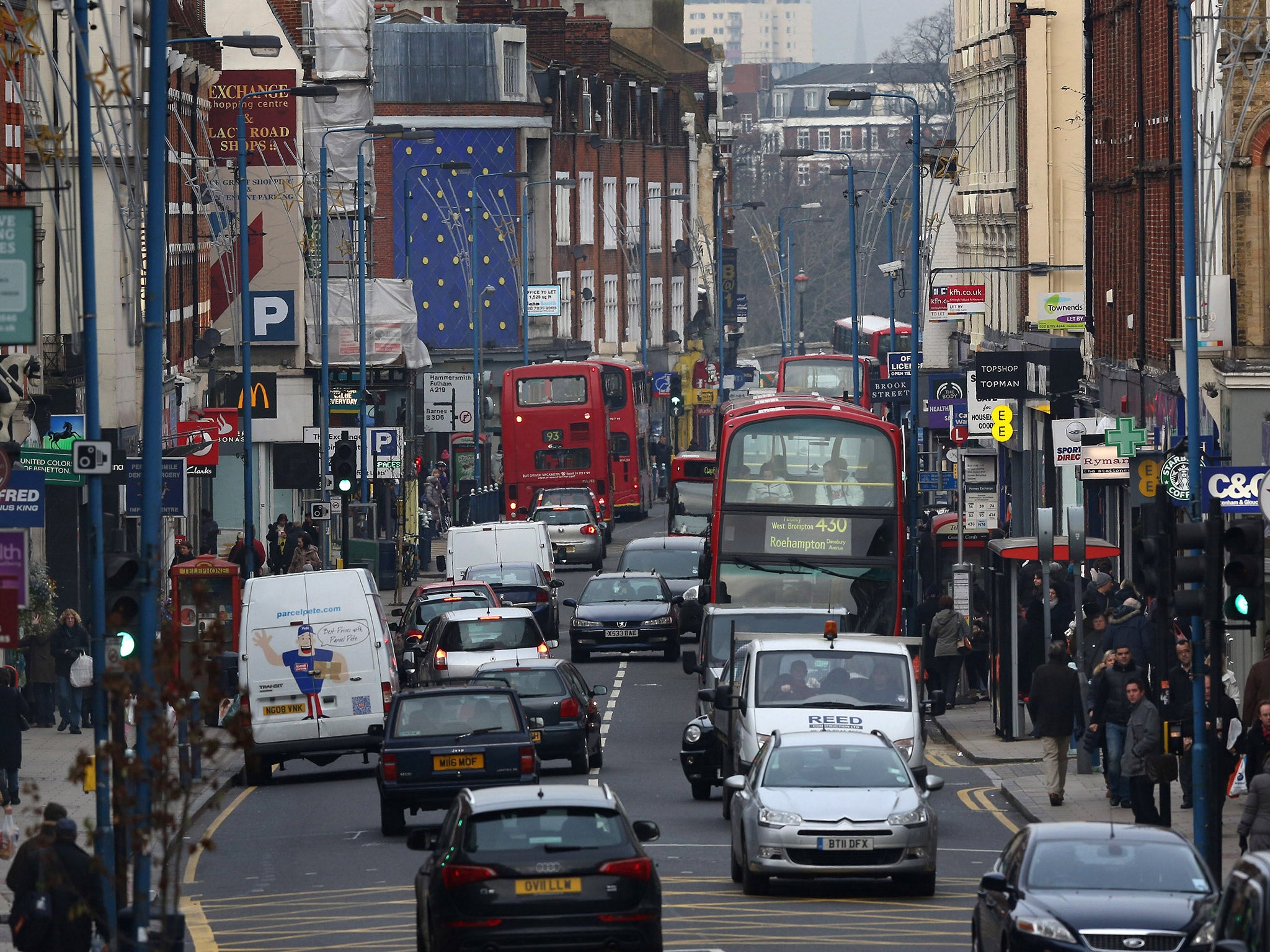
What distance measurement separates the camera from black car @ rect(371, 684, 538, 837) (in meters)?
22.5

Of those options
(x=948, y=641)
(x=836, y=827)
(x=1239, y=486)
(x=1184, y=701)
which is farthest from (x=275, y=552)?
(x=836, y=827)

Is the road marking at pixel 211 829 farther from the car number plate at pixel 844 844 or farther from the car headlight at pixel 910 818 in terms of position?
the car headlight at pixel 910 818

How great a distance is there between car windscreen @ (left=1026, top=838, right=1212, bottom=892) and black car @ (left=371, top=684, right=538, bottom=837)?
8.64 metres

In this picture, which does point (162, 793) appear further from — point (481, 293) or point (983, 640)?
point (481, 293)

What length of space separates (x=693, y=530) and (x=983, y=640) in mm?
25388

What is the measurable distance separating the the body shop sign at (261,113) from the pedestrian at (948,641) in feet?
96.1

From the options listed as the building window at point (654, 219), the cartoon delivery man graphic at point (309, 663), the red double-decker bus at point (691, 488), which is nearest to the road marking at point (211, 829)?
the cartoon delivery man graphic at point (309, 663)

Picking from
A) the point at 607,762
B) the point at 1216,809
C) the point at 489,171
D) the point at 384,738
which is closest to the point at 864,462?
the point at 607,762

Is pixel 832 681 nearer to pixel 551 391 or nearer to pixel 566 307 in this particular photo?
pixel 551 391

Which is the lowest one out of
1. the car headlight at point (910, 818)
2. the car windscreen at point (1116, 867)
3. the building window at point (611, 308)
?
the car headlight at point (910, 818)

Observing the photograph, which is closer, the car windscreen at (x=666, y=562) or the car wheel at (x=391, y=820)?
the car wheel at (x=391, y=820)

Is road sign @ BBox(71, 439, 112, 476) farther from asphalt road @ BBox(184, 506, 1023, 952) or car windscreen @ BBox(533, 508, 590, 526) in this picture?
car windscreen @ BBox(533, 508, 590, 526)

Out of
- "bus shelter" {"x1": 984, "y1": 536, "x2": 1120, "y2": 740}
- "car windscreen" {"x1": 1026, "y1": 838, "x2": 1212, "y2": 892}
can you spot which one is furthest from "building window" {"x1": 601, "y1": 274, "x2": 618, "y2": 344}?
"car windscreen" {"x1": 1026, "y1": 838, "x2": 1212, "y2": 892}

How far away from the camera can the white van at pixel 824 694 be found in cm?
2258
